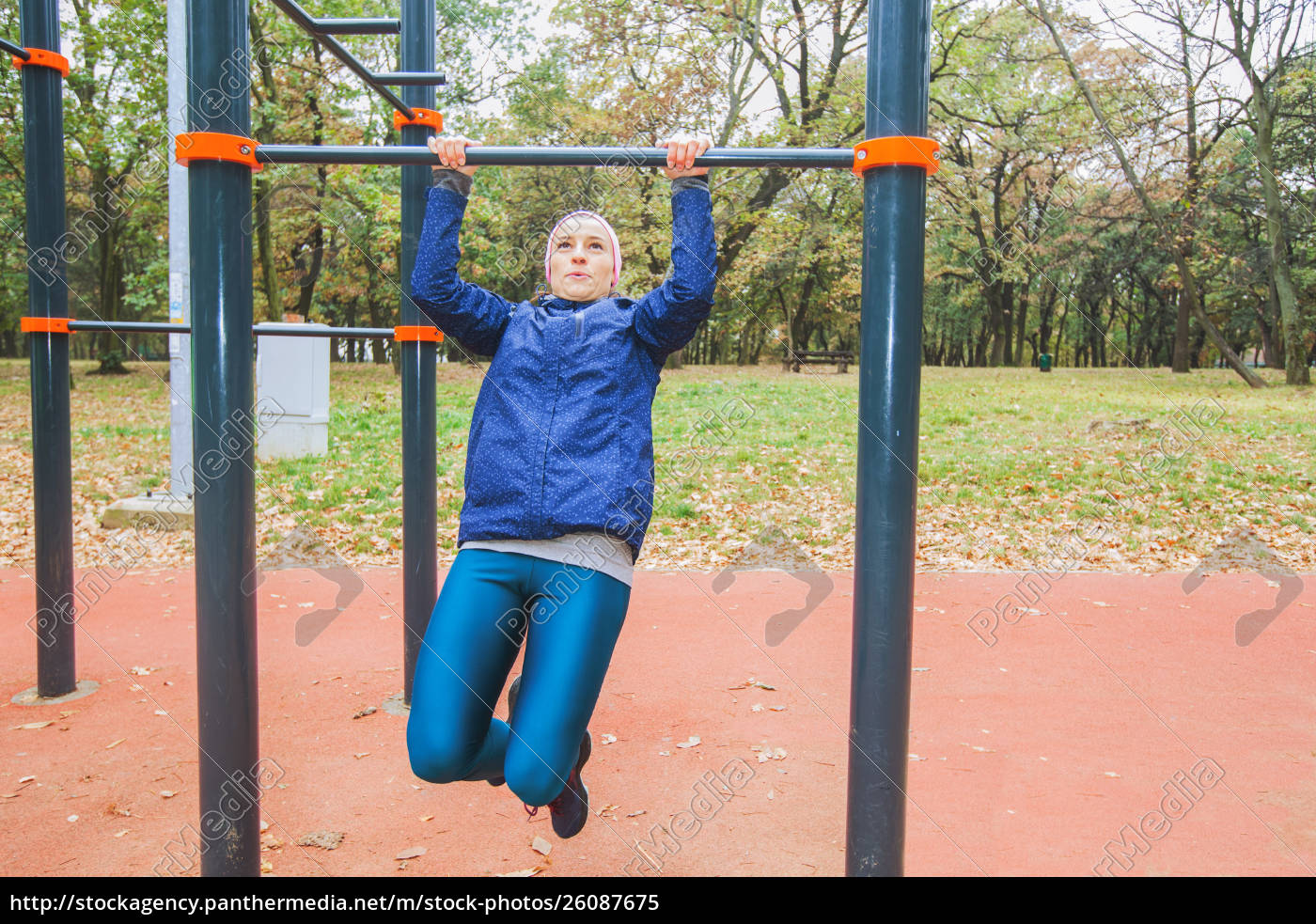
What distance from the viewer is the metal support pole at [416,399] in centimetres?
325

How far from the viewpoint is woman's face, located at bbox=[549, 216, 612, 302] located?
7.83ft

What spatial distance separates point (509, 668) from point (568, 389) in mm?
627

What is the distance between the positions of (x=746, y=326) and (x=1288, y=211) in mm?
13870

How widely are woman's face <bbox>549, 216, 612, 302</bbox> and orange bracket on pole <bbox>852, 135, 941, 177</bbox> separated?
2.38 ft

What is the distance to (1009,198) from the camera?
907 inches

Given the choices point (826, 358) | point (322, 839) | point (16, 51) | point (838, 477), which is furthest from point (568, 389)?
point (826, 358)

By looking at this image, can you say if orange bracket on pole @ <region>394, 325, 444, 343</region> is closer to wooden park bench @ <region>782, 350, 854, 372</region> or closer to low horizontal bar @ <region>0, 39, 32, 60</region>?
low horizontal bar @ <region>0, 39, 32, 60</region>

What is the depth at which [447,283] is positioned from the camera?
7.46ft

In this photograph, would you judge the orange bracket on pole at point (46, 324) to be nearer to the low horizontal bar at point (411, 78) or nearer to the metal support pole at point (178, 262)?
the low horizontal bar at point (411, 78)

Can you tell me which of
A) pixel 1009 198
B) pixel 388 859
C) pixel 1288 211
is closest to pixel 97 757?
pixel 388 859

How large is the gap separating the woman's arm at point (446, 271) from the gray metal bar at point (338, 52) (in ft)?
2.48

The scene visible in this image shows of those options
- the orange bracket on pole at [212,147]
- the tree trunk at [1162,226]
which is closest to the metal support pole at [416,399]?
the orange bracket on pole at [212,147]

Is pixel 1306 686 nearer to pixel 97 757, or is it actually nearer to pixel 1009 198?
pixel 97 757

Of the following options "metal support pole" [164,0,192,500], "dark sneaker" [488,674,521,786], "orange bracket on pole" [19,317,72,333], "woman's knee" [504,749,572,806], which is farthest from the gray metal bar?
"metal support pole" [164,0,192,500]
